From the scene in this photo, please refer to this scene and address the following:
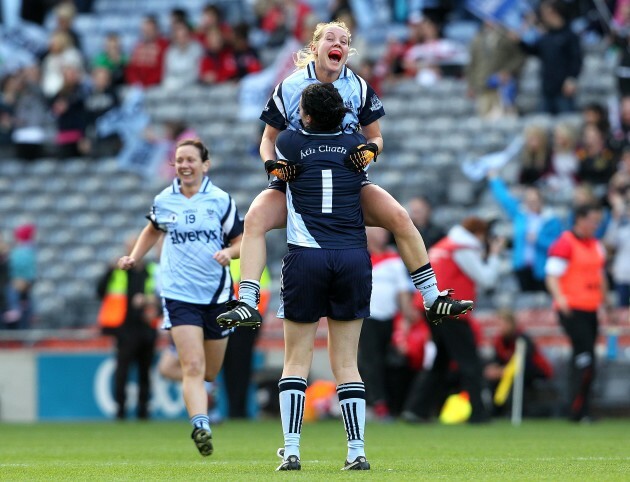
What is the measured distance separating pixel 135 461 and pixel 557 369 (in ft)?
26.1

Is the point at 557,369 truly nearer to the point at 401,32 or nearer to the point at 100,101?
the point at 401,32

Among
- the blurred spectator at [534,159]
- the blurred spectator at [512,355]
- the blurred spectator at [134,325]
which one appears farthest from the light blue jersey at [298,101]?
the blurred spectator at [534,159]

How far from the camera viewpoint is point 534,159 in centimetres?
1939

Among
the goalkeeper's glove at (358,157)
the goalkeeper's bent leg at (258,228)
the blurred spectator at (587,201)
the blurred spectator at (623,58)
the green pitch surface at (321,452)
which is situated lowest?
the green pitch surface at (321,452)

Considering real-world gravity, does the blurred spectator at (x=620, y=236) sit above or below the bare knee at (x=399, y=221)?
above

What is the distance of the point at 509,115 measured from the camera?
21312 mm

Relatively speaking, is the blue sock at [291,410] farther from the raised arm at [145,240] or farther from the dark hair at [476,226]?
the dark hair at [476,226]

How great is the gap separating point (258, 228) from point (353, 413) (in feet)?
4.08

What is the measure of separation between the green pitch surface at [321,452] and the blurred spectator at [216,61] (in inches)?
336

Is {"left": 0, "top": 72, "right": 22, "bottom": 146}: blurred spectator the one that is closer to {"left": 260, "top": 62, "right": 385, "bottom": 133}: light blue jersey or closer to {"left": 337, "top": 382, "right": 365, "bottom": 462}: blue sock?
{"left": 260, "top": 62, "right": 385, "bottom": 133}: light blue jersey

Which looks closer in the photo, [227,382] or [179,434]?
[179,434]

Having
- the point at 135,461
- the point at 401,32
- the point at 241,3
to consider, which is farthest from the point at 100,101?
the point at 135,461

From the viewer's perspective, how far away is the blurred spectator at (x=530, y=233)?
1795cm

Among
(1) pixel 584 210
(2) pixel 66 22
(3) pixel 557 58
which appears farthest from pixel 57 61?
(1) pixel 584 210
